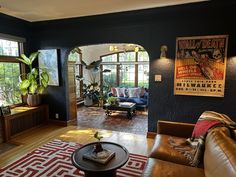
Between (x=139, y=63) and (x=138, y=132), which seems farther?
(x=139, y=63)

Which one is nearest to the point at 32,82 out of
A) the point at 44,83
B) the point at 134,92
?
the point at 44,83

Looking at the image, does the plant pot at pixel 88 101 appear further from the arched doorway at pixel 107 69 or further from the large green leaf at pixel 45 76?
the large green leaf at pixel 45 76

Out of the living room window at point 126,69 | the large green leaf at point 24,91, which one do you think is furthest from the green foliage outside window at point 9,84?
the living room window at point 126,69

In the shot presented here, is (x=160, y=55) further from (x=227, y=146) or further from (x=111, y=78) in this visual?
(x=111, y=78)

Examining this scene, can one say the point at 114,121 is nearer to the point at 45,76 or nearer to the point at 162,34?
the point at 45,76

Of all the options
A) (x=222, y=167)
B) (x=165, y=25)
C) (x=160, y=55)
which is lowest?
(x=222, y=167)

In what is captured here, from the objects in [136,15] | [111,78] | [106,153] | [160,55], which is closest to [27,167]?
[106,153]

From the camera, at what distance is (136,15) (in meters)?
3.60

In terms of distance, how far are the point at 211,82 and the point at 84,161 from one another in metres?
2.67

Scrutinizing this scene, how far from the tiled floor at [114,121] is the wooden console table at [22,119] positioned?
103 cm

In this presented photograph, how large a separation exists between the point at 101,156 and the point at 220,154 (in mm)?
1227

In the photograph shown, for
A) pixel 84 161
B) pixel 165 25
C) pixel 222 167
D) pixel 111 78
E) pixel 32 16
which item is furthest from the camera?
pixel 111 78

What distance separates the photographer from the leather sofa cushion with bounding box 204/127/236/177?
4.48 ft

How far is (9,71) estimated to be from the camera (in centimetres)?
420
